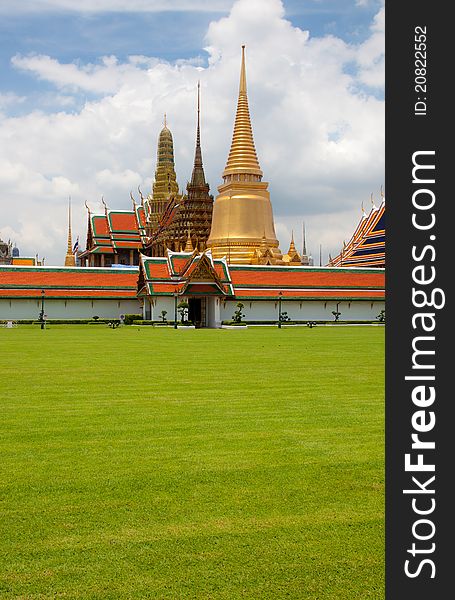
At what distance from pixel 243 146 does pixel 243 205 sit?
5274 millimetres

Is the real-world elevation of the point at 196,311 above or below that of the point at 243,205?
below

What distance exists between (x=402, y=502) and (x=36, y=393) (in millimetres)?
10613

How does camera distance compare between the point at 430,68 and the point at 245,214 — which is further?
the point at 245,214

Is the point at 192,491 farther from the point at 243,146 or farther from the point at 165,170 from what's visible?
the point at 165,170

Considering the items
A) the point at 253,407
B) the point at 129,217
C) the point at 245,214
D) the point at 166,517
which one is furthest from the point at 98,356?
the point at 129,217

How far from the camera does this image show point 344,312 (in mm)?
52969

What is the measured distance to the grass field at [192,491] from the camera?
4.99 m

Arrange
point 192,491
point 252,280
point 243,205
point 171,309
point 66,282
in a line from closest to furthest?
point 192,491 < point 171,309 < point 252,280 < point 66,282 < point 243,205

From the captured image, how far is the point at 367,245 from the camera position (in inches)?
2415

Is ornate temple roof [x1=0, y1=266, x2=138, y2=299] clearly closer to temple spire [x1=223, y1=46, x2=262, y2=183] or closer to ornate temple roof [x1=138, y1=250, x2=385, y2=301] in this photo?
ornate temple roof [x1=138, y1=250, x2=385, y2=301]

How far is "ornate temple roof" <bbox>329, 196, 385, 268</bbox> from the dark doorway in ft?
57.4

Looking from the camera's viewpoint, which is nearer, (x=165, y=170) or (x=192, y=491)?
(x=192, y=491)

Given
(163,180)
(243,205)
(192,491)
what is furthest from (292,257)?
(192,491)

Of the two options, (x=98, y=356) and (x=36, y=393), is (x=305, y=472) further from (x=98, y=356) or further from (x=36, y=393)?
(x=98, y=356)
